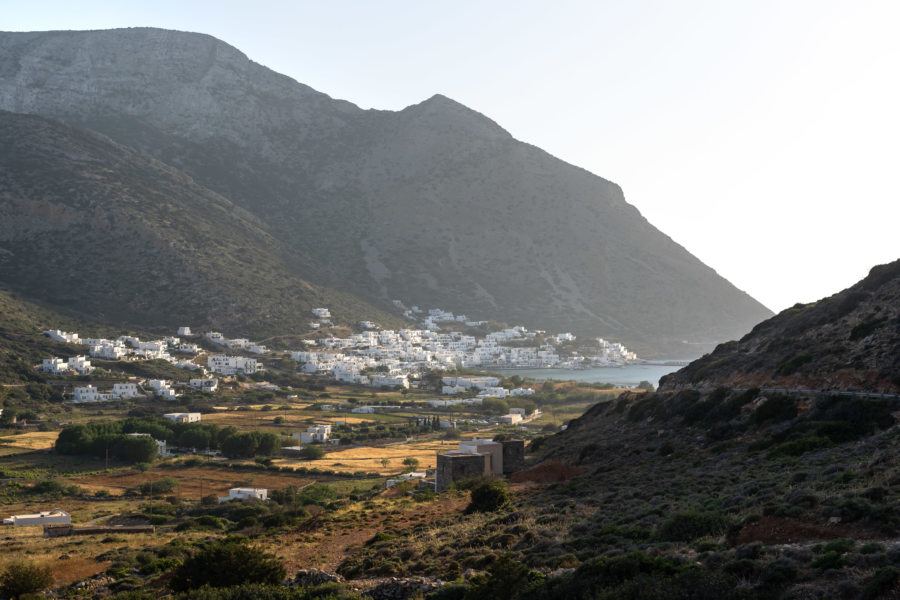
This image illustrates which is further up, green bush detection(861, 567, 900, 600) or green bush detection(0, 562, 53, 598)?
green bush detection(861, 567, 900, 600)

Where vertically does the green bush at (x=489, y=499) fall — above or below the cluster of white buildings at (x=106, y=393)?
below

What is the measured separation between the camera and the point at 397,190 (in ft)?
551

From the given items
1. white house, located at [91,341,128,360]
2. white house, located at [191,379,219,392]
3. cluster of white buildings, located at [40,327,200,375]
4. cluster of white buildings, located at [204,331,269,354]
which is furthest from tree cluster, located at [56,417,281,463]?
cluster of white buildings, located at [204,331,269,354]

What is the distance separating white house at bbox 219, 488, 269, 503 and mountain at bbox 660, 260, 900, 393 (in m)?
21.0

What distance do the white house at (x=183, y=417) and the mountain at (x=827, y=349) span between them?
42233 mm

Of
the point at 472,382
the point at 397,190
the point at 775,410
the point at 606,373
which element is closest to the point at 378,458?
the point at 775,410

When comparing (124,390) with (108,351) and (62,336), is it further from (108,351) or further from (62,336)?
(62,336)

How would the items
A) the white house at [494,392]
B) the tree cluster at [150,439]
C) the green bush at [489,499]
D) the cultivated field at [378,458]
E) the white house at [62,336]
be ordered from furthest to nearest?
the white house at [494,392]
the white house at [62,336]
the tree cluster at [150,439]
the cultivated field at [378,458]
the green bush at [489,499]

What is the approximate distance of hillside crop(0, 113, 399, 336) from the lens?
97.0 m

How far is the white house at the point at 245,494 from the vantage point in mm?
38969

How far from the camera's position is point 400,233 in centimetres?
16000

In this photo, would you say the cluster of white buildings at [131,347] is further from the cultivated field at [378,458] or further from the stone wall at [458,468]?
the stone wall at [458,468]

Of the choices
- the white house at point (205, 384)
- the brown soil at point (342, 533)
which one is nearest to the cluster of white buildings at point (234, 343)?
the white house at point (205, 384)

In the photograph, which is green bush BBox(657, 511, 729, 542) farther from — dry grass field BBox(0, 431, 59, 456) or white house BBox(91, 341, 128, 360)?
white house BBox(91, 341, 128, 360)
